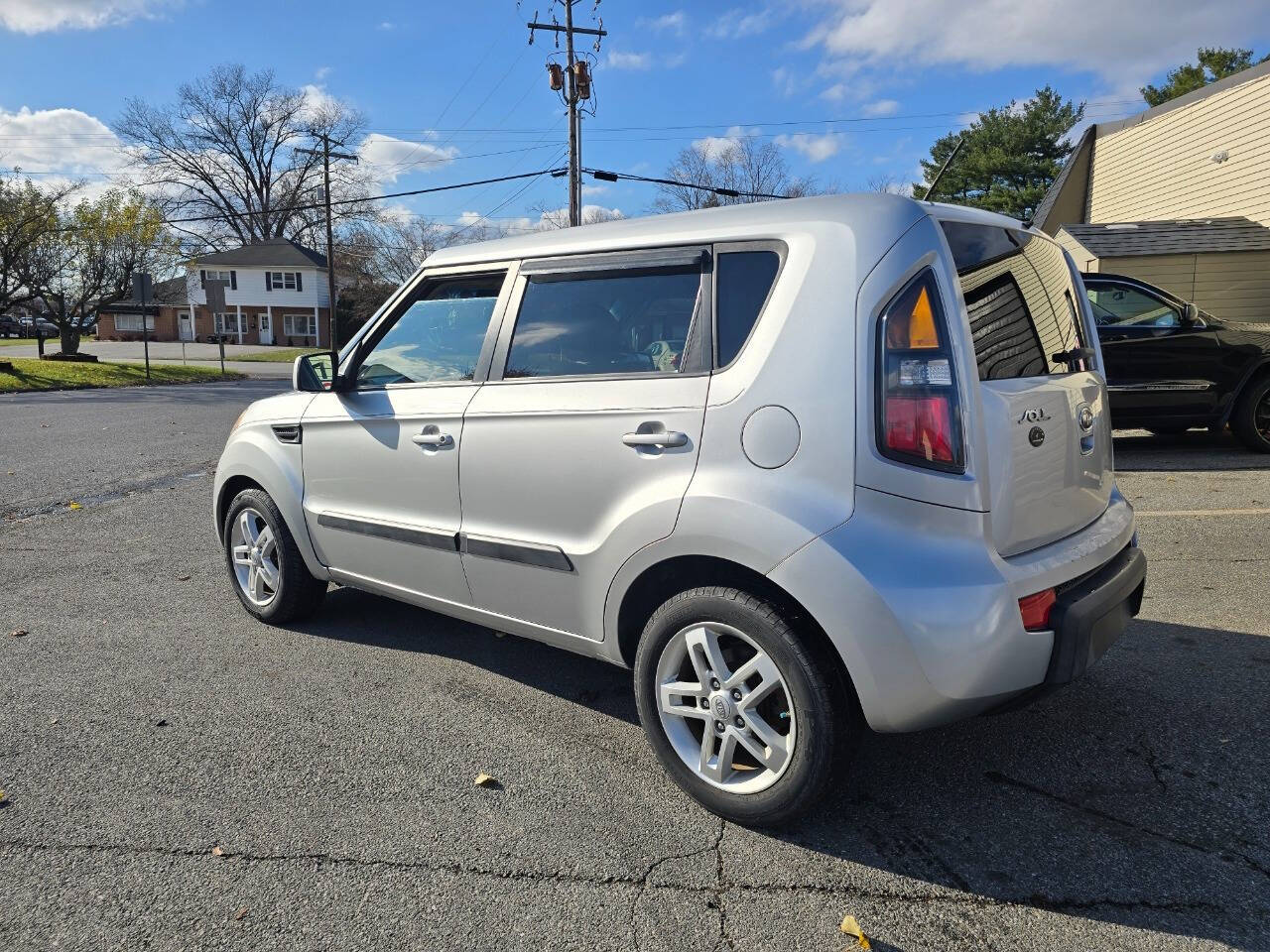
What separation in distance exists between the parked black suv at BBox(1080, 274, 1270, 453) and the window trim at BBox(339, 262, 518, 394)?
24.5ft

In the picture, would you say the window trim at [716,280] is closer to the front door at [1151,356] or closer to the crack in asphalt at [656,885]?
the crack in asphalt at [656,885]

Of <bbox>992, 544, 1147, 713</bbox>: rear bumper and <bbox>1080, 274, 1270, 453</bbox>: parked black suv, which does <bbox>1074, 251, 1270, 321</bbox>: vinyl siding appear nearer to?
<bbox>1080, 274, 1270, 453</bbox>: parked black suv

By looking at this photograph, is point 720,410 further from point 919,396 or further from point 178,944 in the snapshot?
point 178,944

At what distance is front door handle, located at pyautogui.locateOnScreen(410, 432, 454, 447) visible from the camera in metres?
3.70

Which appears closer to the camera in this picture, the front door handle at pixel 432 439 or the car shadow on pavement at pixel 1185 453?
the front door handle at pixel 432 439

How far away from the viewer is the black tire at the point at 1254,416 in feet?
30.8

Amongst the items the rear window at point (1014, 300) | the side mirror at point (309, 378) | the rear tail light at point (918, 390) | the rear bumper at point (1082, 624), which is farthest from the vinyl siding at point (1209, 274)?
the rear tail light at point (918, 390)

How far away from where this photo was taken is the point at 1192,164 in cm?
1819

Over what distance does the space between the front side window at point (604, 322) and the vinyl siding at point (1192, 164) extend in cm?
1724

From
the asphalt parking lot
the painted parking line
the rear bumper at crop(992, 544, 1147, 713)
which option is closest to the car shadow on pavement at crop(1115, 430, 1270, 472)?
the painted parking line

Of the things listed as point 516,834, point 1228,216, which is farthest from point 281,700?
point 1228,216

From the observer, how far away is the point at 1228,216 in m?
17.2

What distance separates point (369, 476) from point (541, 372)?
3.61 feet

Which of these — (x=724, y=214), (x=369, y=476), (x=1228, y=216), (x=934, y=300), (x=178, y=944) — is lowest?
(x=178, y=944)
